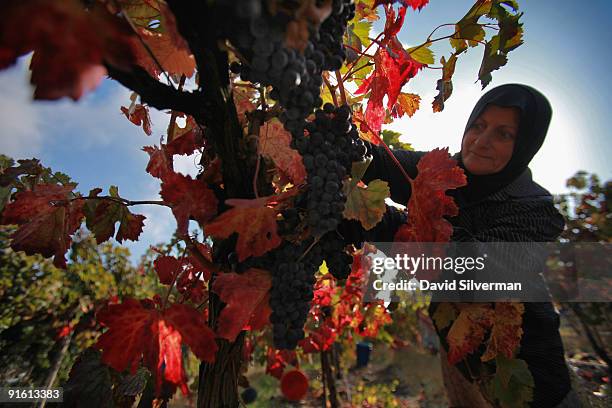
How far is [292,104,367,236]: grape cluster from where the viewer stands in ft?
2.84

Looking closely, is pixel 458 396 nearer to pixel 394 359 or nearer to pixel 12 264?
pixel 12 264

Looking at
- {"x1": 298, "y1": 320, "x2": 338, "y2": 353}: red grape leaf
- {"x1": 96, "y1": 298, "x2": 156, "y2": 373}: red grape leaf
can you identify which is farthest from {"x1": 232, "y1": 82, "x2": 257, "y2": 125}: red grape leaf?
{"x1": 298, "y1": 320, "x2": 338, "y2": 353}: red grape leaf

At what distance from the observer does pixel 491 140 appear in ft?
7.07

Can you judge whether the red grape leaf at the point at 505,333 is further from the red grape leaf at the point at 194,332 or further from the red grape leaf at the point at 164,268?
the red grape leaf at the point at 164,268

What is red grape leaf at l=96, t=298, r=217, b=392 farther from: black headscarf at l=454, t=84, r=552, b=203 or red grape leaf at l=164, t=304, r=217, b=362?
black headscarf at l=454, t=84, r=552, b=203

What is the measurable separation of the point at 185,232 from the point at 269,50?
0.54m

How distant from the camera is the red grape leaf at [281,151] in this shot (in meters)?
1.12

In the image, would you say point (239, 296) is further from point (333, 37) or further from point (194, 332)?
point (333, 37)

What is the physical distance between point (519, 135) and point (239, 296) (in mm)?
2182

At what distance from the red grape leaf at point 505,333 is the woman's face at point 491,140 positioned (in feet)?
3.27

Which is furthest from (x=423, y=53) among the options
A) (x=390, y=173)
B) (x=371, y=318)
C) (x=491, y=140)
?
(x=371, y=318)

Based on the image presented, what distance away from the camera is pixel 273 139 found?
1.14 metres

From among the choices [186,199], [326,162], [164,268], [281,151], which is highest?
[281,151]

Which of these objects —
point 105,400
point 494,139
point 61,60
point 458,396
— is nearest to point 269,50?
point 61,60
